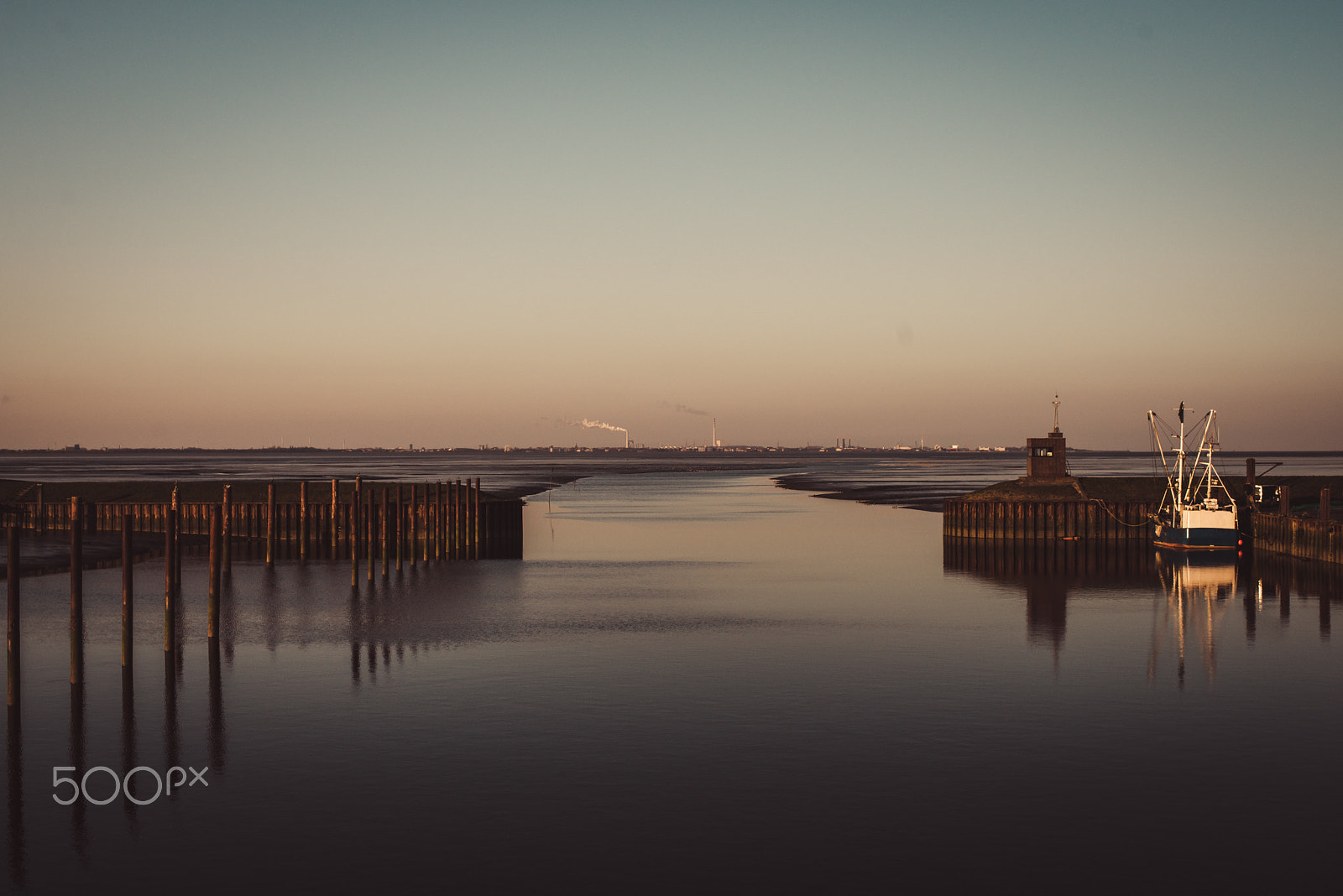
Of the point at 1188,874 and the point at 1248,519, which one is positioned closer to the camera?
the point at 1188,874

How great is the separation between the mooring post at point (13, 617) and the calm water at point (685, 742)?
0.77 m

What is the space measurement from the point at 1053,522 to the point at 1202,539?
12095 millimetres

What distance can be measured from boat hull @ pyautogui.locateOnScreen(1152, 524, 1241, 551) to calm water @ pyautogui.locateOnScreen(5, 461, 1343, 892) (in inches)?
749

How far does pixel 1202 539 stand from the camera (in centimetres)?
7044

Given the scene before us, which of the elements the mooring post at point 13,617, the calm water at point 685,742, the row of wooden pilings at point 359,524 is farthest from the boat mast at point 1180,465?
the mooring post at point 13,617

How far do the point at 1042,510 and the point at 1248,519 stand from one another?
1309cm

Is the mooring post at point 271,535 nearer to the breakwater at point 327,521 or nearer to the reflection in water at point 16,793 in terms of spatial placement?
the breakwater at point 327,521

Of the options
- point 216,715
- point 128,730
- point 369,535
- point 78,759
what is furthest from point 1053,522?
point 78,759

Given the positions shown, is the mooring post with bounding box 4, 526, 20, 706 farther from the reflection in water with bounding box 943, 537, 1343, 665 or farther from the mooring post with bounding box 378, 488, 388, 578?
the mooring post with bounding box 378, 488, 388, 578

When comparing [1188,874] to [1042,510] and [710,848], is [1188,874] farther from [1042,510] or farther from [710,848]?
[1042,510]

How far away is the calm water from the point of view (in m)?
19.2

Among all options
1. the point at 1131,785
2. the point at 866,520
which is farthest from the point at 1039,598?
the point at 866,520

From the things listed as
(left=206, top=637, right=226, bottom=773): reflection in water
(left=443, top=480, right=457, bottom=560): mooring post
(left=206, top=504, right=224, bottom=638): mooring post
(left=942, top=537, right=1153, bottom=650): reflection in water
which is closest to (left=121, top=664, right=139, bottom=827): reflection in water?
(left=206, top=637, right=226, bottom=773): reflection in water

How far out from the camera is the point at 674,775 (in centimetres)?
2353
